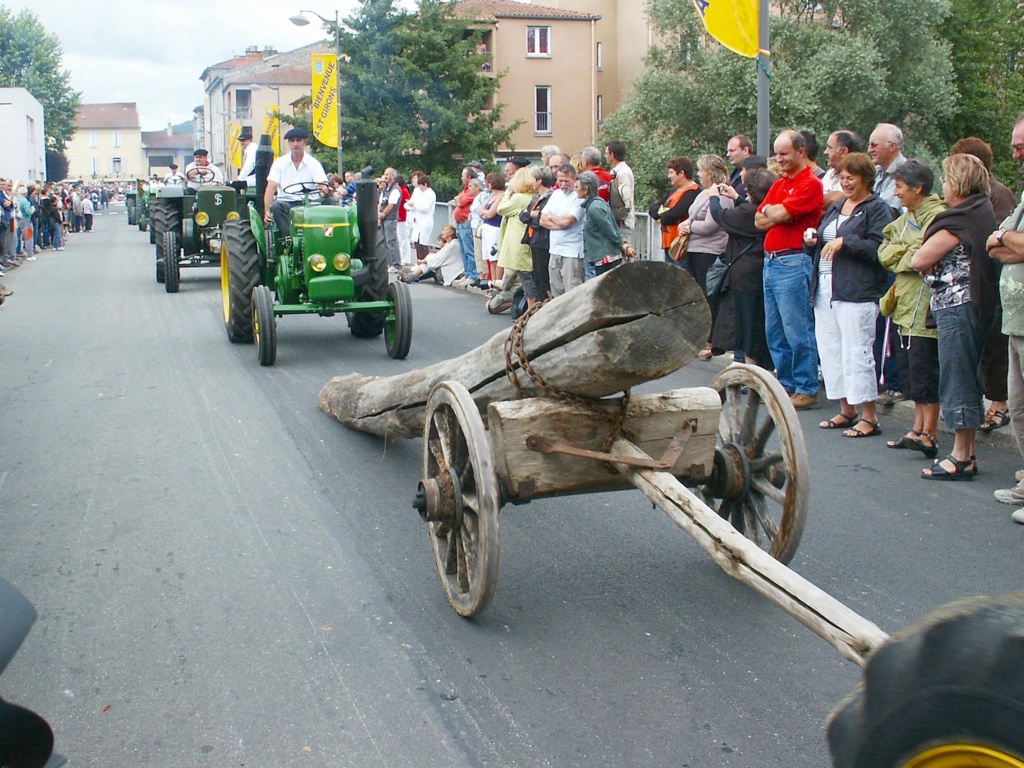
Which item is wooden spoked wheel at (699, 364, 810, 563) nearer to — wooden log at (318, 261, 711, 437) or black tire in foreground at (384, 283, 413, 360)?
wooden log at (318, 261, 711, 437)

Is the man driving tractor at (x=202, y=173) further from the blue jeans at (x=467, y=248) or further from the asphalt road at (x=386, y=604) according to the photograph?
the asphalt road at (x=386, y=604)

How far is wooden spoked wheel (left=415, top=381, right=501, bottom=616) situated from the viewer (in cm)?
405

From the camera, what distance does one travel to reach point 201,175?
20875 millimetres

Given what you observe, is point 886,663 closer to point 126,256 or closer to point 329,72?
point 329,72

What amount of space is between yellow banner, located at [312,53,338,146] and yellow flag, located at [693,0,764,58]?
16.3 metres

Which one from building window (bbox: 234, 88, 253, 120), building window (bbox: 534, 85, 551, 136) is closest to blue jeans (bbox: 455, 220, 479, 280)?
building window (bbox: 534, 85, 551, 136)

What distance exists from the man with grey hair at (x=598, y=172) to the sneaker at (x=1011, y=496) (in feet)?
20.4

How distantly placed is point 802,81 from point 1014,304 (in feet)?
112

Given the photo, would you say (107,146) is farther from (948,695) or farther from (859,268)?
(948,695)

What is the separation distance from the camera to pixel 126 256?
89.8 ft

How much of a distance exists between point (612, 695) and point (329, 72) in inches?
953

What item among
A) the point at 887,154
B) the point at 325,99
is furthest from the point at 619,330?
the point at 325,99

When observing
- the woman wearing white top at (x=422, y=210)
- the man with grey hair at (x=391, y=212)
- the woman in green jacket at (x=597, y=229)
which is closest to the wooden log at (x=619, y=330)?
the woman in green jacket at (x=597, y=229)

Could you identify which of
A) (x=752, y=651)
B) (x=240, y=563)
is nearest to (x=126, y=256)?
(x=240, y=563)
